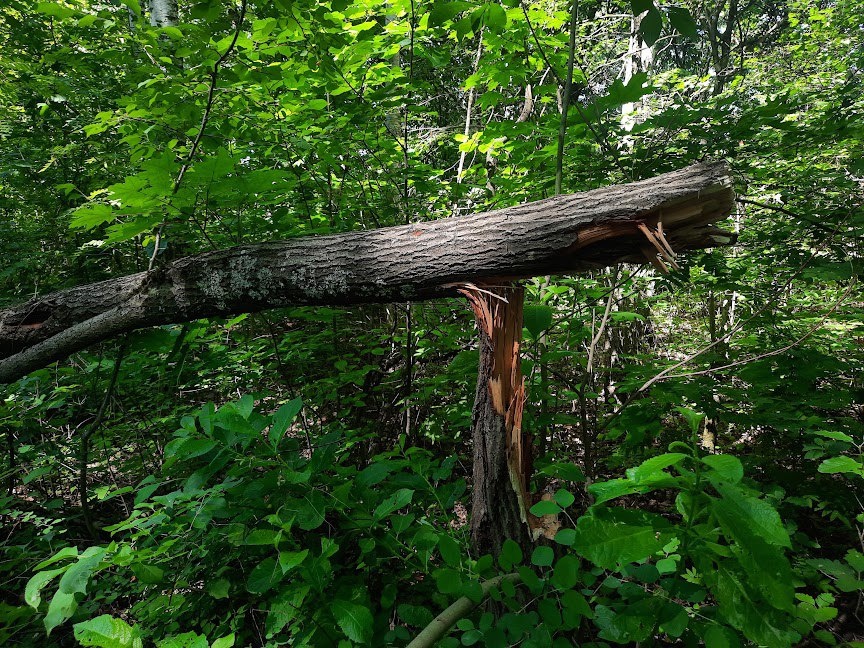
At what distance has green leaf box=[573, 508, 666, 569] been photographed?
2.59ft

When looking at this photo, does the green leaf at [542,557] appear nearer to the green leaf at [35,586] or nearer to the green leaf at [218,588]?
the green leaf at [218,588]

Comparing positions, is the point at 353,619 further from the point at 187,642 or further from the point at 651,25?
the point at 651,25

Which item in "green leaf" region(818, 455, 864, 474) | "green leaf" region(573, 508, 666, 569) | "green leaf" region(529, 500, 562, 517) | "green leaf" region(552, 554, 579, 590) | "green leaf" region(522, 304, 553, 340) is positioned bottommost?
"green leaf" region(552, 554, 579, 590)

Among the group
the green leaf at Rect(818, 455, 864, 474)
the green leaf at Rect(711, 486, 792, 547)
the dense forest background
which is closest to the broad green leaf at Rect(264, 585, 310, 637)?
the dense forest background

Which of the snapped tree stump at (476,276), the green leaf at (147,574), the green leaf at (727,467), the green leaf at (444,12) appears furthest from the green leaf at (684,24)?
the green leaf at (147,574)

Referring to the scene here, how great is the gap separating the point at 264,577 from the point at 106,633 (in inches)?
15.2

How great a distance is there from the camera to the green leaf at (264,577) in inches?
48.4

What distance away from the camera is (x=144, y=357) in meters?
2.89

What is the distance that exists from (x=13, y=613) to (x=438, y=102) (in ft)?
27.9

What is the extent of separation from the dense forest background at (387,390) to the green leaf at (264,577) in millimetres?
11

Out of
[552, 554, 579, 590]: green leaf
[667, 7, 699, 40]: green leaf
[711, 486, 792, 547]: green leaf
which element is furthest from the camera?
[667, 7, 699, 40]: green leaf

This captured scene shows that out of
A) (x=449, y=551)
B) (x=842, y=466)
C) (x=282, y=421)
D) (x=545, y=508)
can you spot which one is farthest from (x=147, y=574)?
(x=842, y=466)

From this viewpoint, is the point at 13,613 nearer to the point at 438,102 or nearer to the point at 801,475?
the point at 801,475

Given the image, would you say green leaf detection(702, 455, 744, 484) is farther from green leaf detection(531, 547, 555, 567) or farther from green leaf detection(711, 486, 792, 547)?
green leaf detection(531, 547, 555, 567)
